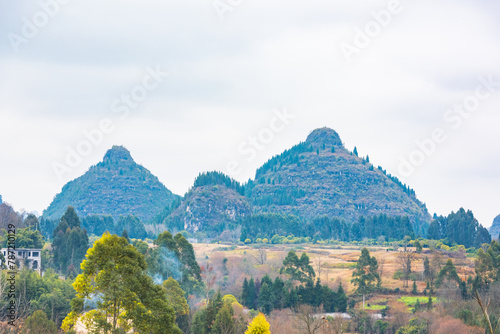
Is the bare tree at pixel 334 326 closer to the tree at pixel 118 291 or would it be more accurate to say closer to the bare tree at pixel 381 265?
the tree at pixel 118 291

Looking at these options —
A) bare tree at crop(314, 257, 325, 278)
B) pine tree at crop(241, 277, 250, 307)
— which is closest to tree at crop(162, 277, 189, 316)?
pine tree at crop(241, 277, 250, 307)

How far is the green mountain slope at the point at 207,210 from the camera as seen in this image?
17775 centimetres

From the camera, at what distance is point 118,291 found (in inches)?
1248

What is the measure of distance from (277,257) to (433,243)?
32.6m

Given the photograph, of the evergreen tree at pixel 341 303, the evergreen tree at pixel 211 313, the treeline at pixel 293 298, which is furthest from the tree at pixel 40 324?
the evergreen tree at pixel 341 303

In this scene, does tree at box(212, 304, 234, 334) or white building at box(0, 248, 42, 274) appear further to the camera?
white building at box(0, 248, 42, 274)

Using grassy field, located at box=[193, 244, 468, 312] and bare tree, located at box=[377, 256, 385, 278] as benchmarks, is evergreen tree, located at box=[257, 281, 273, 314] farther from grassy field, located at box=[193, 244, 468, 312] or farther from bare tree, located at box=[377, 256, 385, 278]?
bare tree, located at box=[377, 256, 385, 278]

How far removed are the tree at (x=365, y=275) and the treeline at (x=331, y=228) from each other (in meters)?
75.6

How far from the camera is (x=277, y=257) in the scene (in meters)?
106

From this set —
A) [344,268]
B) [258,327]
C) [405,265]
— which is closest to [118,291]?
[258,327]

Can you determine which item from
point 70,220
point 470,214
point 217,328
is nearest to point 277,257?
point 70,220

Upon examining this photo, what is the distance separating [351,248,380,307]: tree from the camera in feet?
245

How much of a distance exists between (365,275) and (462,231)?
2614 inches

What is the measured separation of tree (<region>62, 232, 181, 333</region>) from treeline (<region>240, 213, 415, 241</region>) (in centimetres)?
12002
